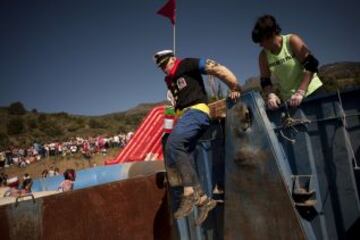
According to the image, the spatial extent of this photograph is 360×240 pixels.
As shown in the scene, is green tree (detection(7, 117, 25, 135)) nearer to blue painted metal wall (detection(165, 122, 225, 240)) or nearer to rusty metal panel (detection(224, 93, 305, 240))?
blue painted metal wall (detection(165, 122, 225, 240))

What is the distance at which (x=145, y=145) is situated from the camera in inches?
331

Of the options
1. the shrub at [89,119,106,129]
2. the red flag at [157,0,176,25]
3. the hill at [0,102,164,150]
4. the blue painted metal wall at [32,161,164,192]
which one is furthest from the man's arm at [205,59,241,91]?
the shrub at [89,119,106,129]

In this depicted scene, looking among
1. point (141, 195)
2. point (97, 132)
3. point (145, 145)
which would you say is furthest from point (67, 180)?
point (97, 132)

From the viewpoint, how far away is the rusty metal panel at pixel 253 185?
9.22 feet

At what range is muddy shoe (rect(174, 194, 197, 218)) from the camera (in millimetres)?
3289

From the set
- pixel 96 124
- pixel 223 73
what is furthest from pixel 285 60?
pixel 96 124

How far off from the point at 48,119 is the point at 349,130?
201ft

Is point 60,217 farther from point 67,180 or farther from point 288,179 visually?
point 67,180

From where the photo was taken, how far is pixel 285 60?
361 centimetres

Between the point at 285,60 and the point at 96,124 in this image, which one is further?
the point at 96,124

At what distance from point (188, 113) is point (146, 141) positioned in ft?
16.0

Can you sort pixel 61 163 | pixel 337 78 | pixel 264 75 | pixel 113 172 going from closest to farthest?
pixel 264 75, pixel 113 172, pixel 61 163, pixel 337 78

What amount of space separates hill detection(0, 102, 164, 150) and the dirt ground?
50.2 ft

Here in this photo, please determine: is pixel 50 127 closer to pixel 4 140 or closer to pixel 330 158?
pixel 4 140
